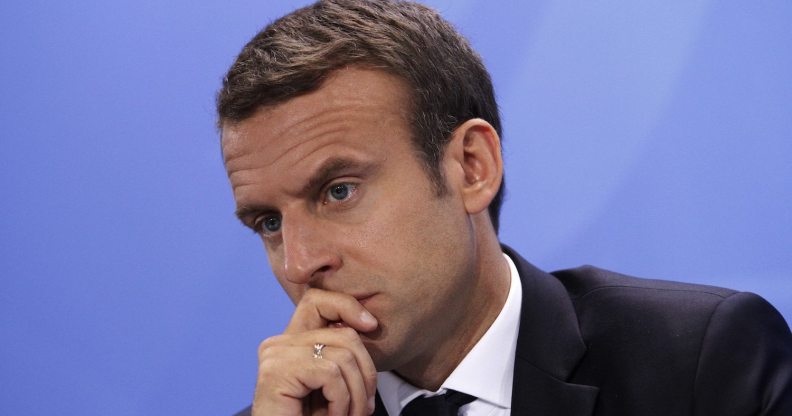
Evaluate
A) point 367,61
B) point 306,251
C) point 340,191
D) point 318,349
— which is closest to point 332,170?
point 340,191

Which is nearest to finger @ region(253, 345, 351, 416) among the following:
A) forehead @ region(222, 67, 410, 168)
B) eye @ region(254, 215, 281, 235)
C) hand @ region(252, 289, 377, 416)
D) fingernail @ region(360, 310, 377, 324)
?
hand @ region(252, 289, 377, 416)

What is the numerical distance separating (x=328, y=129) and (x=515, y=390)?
2.74 feet

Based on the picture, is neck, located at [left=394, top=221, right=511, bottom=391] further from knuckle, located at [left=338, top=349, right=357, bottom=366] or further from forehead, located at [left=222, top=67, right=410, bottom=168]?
forehead, located at [left=222, top=67, right=410, bottom=168]

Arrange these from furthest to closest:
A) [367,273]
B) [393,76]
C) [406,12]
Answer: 1. [406,12]
2. [393,76]
3. [367,273]

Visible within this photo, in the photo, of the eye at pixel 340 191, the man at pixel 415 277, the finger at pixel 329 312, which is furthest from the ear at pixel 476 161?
the finger at pixel 329 312

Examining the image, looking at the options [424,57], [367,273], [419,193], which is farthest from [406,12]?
[367,273]

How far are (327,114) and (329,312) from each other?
1.53 feet

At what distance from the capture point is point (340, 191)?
239 centimetres

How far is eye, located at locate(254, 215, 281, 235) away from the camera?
2512 mm

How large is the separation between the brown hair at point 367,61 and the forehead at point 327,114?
0.02 m

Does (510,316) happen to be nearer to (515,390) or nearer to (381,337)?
(515,390)

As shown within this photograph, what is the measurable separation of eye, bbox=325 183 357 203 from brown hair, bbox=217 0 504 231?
0.21 metres

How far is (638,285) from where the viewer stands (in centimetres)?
289

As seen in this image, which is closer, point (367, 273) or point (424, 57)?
point (367, 273)
